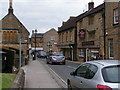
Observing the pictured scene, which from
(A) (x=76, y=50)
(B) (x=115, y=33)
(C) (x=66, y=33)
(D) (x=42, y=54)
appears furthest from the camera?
(D) (x=42, y=54)

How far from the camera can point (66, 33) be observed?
44031 mm

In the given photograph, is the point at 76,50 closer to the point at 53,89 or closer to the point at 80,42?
the point at 80,42

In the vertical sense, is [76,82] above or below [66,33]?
below

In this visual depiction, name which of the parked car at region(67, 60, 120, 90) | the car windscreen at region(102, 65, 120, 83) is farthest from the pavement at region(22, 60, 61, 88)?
the car windscreen at region(102, 65, 120, 83)

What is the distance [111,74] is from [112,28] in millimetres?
18157

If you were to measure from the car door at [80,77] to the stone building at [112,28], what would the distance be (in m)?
14.9

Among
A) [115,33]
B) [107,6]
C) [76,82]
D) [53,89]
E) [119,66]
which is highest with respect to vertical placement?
[107,6]

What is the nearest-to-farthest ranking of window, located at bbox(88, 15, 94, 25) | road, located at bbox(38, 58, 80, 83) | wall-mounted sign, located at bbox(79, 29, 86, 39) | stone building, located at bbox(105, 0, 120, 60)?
road, located at bbox(38, 58, 80, 83)
stone building, located at bbox(105, 0, 120, 60)
window, located at bbox(88, 15, 94, 25)
wall-mounted sign, located at bbox(79, 29, 86, 39)

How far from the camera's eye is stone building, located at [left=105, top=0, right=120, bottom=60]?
2114 centimetres

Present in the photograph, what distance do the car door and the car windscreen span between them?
938mm

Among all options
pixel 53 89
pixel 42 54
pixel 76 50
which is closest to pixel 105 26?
pixel 76 50

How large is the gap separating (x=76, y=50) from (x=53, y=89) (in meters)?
28.2

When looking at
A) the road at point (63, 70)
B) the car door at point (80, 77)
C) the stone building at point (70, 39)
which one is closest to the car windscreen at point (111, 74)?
the car door at point (80, 77)

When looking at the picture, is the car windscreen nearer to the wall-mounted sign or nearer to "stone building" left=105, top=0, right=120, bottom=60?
"stone building" left=105, top=0, right=120, bottom=60
